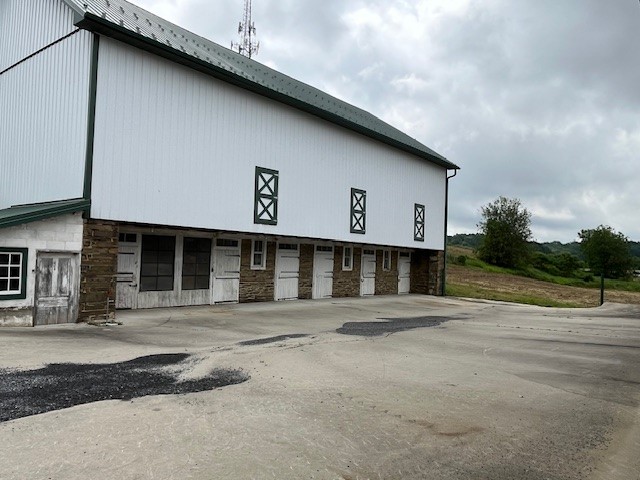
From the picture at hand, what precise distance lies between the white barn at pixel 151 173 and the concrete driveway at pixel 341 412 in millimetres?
2106

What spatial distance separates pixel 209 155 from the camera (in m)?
13.6

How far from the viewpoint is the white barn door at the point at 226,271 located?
16016mm

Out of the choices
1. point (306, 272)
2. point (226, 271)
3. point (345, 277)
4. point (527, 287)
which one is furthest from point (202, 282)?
point (527, 287)

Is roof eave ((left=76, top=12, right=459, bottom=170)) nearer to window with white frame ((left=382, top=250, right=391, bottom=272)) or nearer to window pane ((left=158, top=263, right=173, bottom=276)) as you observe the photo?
window pane ((left=158, top=263, right=173, bottom=276))

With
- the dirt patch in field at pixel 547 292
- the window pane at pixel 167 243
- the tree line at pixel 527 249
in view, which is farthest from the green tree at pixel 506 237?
the window pane at pixel 167 243

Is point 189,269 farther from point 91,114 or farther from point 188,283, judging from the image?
point 91,114

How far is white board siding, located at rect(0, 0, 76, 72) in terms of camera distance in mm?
12094

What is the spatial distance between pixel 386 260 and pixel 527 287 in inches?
643

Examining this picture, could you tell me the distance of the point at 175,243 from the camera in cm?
1488

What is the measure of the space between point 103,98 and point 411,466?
35.2 ft

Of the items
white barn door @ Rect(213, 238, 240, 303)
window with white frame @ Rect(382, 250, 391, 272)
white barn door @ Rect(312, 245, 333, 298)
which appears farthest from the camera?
window with white frame @ Rect(382, 250, 391, 272)

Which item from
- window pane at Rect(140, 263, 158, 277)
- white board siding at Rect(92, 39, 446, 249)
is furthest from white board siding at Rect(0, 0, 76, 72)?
window pane at Rect(140, 263, 158, 277)

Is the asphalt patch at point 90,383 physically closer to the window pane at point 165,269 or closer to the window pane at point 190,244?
the window pane at point 165,269

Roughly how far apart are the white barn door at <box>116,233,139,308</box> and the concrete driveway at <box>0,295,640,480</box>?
2966 mm
